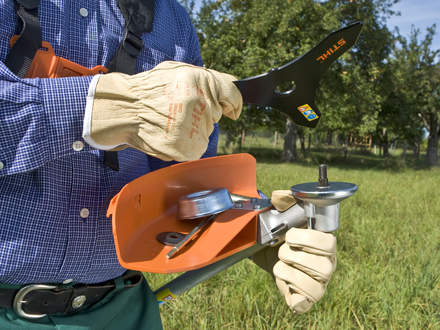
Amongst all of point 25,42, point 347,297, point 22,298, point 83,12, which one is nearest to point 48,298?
point 22,298

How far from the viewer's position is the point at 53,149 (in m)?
0.64

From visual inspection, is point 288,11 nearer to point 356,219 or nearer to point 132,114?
point 356,219

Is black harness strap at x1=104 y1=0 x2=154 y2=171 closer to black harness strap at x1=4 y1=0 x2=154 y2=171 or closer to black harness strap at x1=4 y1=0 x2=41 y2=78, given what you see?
black harness strap at x1=4 y1=0 x2=154 y2=171

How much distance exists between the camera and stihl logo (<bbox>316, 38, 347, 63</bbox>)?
2.50 feet

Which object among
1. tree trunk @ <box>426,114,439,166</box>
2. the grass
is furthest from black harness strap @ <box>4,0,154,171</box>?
tree trunk @ <box>426,114,439,166</box>

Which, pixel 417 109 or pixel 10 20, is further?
pixel 417 109

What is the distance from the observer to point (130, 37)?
2.90 ft

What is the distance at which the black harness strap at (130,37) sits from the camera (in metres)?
0.85

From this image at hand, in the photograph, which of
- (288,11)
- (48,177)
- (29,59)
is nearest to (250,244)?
(48,177)

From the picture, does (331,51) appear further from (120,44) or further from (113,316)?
→ (113,316)

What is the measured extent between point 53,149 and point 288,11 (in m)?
12.1

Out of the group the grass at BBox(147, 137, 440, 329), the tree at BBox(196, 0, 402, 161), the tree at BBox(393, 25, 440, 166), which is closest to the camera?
the grass at BBox(147, 137, 440, 329)

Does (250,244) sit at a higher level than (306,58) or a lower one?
lower

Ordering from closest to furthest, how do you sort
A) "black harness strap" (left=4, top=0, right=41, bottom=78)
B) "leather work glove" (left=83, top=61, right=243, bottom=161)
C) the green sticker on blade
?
"leather work glove" (left=83, top=61, right=243, bottom=161) → "black harness strap" (left=4, top=0, right=41, bottom=78) → the green sticker on blade
